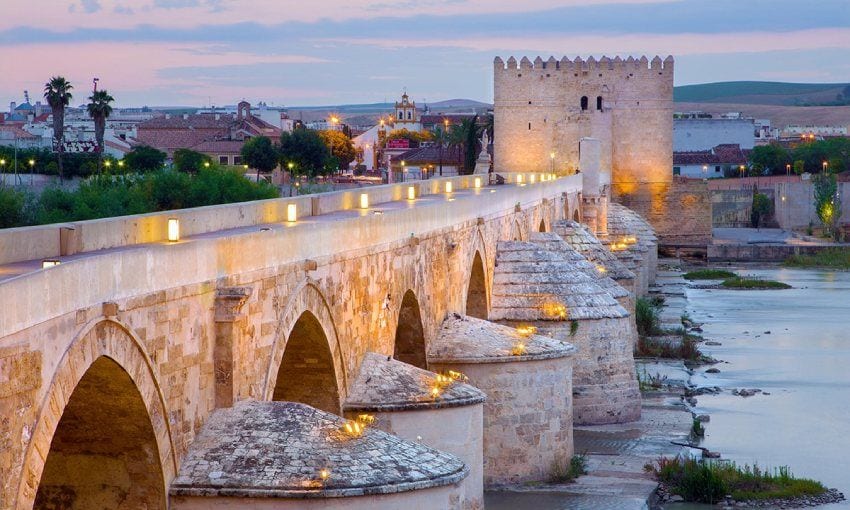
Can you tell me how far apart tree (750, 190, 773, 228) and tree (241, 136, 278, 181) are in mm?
23391

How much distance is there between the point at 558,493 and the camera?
640 inches

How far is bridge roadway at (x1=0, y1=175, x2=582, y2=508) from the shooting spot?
288 inches

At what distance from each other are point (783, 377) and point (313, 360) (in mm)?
16042

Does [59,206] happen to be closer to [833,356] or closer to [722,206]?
[833,356]

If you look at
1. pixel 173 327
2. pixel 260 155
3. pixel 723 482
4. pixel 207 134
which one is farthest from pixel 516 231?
pixel 207 134

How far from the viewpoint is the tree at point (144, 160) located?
1963 inches

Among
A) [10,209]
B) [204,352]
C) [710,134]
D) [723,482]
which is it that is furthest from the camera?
[710,134]

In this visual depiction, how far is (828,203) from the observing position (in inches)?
2463

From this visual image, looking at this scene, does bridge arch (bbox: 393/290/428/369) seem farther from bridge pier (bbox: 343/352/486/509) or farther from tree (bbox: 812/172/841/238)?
tree (bbox: 812/172/841/238)

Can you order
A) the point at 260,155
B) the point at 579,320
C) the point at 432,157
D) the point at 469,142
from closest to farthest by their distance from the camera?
the point at 579,320, the point at 469,142, the point at 260,155, the point at 432,157

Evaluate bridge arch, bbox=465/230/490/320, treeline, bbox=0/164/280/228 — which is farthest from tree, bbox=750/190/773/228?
bridge arch, bbox=465/230/490/320

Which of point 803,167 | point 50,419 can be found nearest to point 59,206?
point 50,419

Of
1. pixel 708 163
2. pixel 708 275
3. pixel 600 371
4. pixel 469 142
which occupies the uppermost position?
pixel 469 142

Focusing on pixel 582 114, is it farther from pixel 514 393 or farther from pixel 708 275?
pixel 514 393
